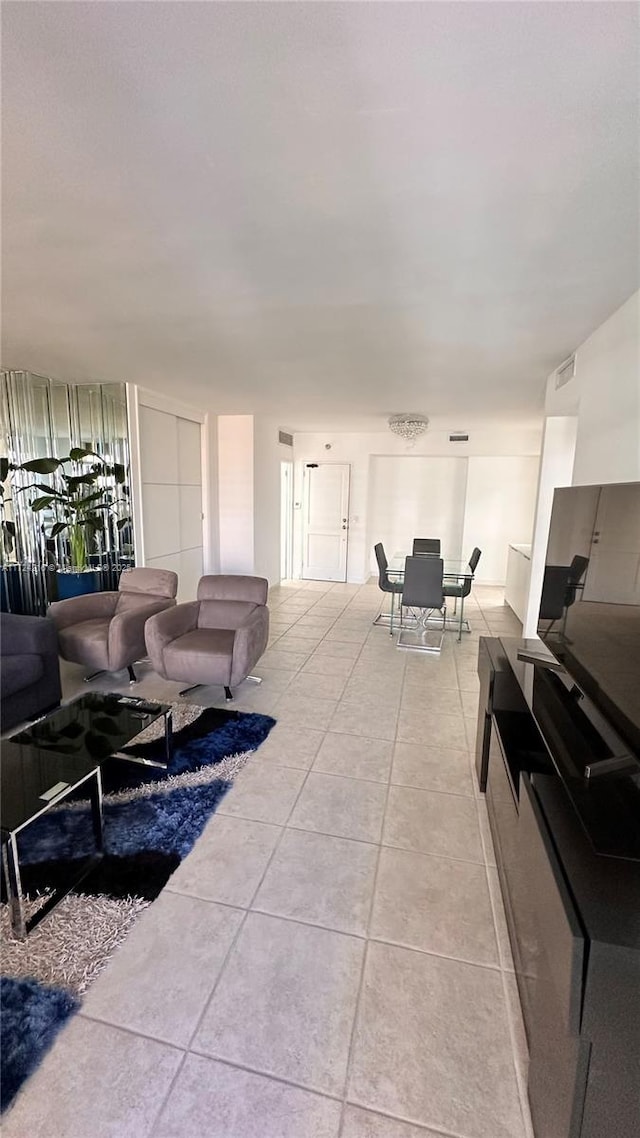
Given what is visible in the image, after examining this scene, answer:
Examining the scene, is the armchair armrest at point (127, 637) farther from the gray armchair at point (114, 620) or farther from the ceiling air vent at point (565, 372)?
the ceiling air vent at point (565, 372)

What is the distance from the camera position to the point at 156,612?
139 inches

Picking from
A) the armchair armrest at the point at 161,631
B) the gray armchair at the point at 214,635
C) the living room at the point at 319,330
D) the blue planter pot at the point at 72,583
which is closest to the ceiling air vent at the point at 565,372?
the living room at the point at 319,330

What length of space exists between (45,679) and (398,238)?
10.1 feet

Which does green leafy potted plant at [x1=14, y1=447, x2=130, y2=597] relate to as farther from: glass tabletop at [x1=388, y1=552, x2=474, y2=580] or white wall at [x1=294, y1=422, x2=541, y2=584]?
white wall at [x1=294, y1=422, x2=541, y2=584]

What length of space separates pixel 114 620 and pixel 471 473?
5.97 meters

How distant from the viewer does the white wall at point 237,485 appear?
600 centimetres

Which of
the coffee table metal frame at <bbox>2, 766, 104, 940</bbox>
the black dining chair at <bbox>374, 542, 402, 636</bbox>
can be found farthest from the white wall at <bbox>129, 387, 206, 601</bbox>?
the coffee table metal frame at <bbox>2, 766, 104, 940</bbox>

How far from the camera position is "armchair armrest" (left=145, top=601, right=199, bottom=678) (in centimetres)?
311

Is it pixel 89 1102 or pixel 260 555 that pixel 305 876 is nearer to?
pixel 89 1102

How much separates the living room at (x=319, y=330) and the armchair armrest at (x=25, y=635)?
0.58 m

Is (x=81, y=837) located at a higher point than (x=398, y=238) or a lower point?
lower

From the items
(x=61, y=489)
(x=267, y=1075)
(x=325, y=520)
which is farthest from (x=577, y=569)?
(x=325, y=520)

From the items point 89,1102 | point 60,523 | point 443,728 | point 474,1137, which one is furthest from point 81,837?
point 60,523

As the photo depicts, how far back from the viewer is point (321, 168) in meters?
1.41
